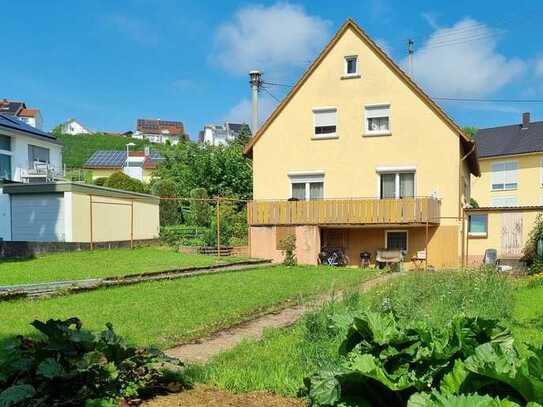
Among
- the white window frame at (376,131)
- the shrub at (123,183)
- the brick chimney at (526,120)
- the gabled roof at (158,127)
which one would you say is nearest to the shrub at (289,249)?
the white window frame at (376,131)

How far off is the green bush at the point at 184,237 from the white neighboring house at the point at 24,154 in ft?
56.0

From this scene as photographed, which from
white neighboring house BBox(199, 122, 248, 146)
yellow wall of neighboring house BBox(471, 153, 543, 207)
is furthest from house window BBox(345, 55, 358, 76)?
white neighboring house BBox(199, 122, 248, 146)

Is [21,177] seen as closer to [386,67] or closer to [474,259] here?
[386,67]

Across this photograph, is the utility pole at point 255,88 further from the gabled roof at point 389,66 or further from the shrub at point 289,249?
the shrub at point 289,249

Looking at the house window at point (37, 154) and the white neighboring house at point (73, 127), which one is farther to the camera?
the white neighboring house at point (73, 127)

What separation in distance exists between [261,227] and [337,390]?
22.5 m

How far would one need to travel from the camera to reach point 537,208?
2394 cm

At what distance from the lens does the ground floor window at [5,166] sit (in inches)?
1598

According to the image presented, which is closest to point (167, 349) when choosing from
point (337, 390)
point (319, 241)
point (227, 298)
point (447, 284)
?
point (337, 390)

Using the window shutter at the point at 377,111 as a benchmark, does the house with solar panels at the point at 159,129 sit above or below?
above

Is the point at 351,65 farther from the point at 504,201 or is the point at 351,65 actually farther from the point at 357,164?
the point at 504,201

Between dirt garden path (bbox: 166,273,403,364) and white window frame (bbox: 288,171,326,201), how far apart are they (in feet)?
56.0

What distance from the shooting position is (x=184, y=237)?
28.5 m

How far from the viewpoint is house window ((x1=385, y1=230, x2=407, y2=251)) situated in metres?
25.9
